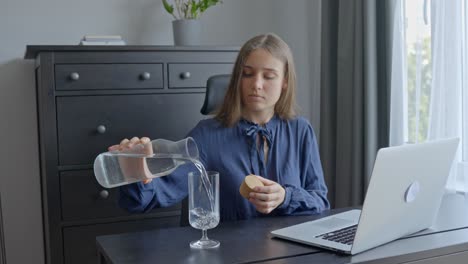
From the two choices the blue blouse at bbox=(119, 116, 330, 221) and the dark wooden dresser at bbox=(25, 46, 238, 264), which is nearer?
the blue blouse at bbox=(119, 116, 330, 221)

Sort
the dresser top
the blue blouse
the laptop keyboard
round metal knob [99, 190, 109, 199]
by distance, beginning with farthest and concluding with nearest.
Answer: round metal knob [99, 190, 109, 199]
the dresser top
the blue blouse
the laptop keyboard

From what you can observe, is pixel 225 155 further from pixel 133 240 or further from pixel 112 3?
pixel 112 3

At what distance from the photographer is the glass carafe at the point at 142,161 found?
4.89ft

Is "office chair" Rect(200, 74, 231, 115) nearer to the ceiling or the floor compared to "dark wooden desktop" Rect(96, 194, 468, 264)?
nearer to the ceiling

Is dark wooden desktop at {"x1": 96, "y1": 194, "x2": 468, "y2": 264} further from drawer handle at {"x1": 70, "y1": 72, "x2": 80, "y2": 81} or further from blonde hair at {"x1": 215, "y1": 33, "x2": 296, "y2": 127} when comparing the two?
drawer handle at {"x1": 70, "y1": 72, "x2": 80, "y2": 81}

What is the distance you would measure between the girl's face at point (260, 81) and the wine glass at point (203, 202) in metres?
0.53

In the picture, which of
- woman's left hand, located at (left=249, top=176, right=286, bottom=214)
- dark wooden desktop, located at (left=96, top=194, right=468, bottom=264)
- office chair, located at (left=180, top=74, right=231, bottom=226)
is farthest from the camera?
office chair, located at (left=180, top=74, right=231, bottom=226)

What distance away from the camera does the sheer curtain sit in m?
2.41

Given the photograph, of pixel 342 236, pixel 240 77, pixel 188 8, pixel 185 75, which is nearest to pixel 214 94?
pixel 240 77

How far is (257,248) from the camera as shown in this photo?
4.66 feet

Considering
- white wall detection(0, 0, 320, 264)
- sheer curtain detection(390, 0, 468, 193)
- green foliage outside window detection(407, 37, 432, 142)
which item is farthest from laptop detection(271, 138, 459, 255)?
white wall detection(0, 0, 320, 264)

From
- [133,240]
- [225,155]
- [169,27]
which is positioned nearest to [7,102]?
[169,27]

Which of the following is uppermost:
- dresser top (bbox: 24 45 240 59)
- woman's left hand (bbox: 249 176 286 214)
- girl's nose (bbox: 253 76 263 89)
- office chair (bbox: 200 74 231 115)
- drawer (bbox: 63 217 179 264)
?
dresser top (bbox: 24 45 240 59)

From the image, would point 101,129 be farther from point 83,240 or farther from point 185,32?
point 185,32
